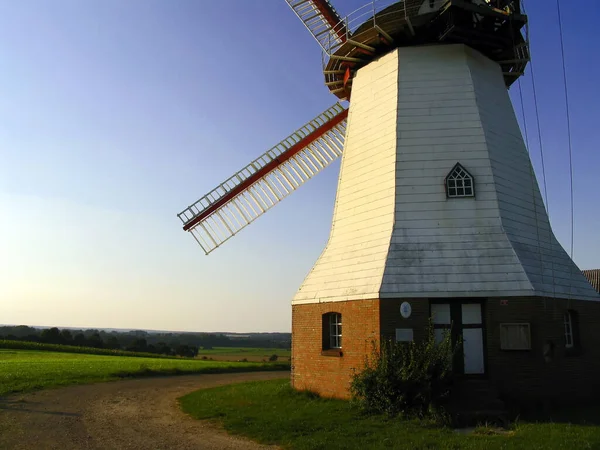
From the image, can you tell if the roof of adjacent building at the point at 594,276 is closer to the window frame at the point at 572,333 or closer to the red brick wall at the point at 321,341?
the window frame at the point at 572,333

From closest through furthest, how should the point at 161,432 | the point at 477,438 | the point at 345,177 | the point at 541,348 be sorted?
1. the point at 477,438
2. the point at 161,432
3. the point at 541,348
4. the point at 345,177

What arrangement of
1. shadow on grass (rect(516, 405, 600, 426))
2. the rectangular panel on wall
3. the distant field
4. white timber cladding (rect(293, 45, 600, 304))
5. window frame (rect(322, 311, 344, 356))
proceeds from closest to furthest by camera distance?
shadow on grass (rect(516, 405, 600, 426)) → white timber cladding (rect(293, 45, 600, 304)) → the rectangular panel on wall → window frame (rect(322, 311, 344, 356)) → the distant field

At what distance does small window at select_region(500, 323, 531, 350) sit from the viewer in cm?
1155

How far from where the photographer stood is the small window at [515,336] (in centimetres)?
1155

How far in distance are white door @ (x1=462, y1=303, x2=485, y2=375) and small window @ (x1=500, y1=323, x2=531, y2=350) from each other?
62 cm

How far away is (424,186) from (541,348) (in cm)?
485

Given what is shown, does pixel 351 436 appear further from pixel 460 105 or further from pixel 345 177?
pixel 460 105

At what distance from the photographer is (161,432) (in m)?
10.4

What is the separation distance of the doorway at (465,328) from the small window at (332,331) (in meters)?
2.67

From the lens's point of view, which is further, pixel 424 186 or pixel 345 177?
pixel 345 177

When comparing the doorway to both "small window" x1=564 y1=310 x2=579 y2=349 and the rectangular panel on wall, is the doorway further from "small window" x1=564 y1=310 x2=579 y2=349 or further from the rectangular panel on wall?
"small window" x1=564 y1=310 x2=579 y2=349

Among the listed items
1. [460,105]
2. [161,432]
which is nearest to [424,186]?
[460,105]

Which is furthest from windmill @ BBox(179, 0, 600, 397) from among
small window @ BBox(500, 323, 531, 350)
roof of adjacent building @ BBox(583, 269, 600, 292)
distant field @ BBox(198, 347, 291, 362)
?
distant field @ BBox(198, 347, 291, 362)

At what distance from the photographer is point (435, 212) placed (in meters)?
13.1
